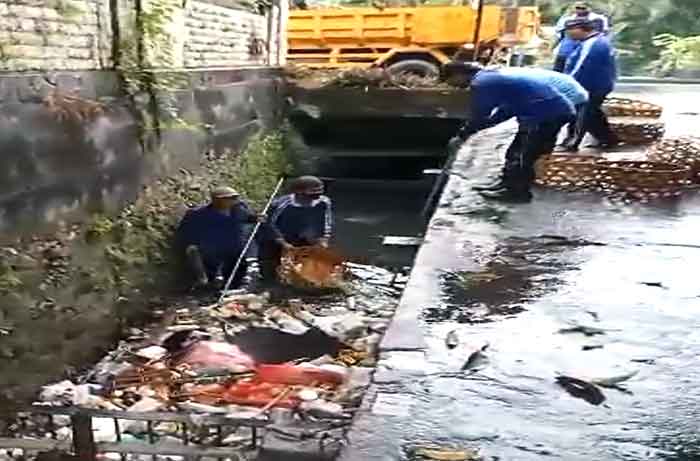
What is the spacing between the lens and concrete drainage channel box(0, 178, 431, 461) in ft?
11.8

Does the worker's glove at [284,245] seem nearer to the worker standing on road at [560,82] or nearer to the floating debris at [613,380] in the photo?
the worker standing on road at [560,82]

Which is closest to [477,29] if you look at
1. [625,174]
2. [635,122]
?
[635,122]

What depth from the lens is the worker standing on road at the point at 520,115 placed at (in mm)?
7316

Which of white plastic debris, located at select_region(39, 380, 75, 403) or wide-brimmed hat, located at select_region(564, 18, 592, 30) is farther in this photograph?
wide-brimmed hat, located at select_region(564, 18, 592, 30)

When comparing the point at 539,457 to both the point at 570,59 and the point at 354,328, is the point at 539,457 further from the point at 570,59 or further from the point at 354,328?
the point at 570,59

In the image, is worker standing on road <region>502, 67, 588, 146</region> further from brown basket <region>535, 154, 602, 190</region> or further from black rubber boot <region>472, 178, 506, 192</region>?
black rubber boot <region>472, 178, 506, 192</region>

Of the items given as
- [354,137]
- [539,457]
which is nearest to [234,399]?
[539,457]

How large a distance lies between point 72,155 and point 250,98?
5687 millimetres

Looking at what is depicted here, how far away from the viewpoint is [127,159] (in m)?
8.29

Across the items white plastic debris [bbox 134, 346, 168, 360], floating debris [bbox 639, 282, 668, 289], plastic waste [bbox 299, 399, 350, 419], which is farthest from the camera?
white plastic debris [bbox 134, 346, 168, 360]

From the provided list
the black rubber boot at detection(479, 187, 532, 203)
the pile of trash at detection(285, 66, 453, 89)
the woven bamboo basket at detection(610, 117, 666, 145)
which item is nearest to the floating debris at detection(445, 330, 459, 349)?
the black rubber boot at detection(479, 187, 532, 203)

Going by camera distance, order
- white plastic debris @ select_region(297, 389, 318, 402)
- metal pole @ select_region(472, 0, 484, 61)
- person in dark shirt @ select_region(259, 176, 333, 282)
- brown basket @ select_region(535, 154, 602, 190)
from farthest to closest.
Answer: metal pole @ select_region(472, 0, 484, 61), person in dark shirt @ select_region(259, 176, 333, 282), brown basket @ select_region(535, 154, 602, 190), white plastic debris @ select_region(297, 389, 318, 402)

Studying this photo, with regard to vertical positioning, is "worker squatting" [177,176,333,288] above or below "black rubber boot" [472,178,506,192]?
below

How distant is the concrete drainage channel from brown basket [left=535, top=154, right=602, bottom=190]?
57.2 inches
